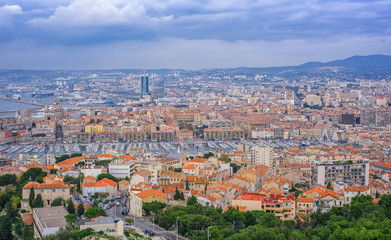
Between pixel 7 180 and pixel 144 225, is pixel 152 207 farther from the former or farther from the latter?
pixel 7 180

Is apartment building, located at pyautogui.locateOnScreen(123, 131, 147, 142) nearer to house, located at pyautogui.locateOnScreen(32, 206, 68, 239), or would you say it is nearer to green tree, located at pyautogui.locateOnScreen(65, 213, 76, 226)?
house, located at pyautogui.locateOnScreen(32, 206, 68, 239)

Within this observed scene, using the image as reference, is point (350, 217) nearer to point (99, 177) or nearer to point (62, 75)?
point (99, 177)

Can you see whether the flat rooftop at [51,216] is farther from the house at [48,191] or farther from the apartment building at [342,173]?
the apartment building at [342,173]

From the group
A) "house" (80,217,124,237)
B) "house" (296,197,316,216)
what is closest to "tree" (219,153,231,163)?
"house" (296,197,316,216)

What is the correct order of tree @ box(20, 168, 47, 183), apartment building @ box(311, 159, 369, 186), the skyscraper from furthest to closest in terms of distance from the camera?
the skyscraper < apartment building @ box(311, 159, 369, 186) < tree @ box(20, 168, 47, 183)

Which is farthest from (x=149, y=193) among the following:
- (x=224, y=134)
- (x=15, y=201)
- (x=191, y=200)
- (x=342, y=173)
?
(x=224, y=134)

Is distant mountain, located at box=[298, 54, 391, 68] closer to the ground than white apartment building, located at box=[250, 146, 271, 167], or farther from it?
farther from it

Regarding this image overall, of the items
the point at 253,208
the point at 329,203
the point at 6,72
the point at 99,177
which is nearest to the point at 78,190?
the point at 99,177

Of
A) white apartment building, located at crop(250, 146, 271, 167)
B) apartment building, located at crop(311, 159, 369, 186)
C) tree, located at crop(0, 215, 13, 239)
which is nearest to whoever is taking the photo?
tree, located at crop(0, 215, 13, 239)
